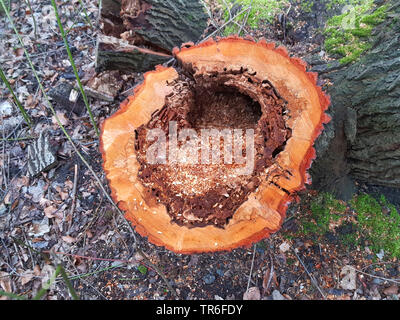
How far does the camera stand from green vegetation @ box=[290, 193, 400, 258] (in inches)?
72.4

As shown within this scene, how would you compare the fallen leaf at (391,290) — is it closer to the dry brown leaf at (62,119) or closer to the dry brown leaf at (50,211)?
the dry brown leaf at (50,211)

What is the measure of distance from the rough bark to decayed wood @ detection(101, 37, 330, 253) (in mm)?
329

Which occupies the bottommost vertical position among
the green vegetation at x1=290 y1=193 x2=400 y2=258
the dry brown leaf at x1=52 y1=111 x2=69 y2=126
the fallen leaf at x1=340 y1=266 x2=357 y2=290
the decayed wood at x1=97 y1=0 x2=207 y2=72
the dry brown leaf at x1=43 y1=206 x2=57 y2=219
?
the fallen leaf at x1=340 y1=266 x2=357 y2=290

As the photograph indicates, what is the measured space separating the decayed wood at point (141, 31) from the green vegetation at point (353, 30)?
1.05 metres

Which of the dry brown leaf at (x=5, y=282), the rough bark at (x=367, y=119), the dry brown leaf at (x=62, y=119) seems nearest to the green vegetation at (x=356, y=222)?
the rough bark at (x=367, y=119)

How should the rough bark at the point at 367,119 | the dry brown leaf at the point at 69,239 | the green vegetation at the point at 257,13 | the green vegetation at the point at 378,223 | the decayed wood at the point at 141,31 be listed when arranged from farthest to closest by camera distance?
the green vegetation at the point at 257,13 → the decayed wood at the point at 141,31 → the dry brown leaf at the point at 69,239 → the green vegetation at the point at 378,223 → the rough bark at the point at 367,119

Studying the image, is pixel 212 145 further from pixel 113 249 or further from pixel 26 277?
pixel 26 277

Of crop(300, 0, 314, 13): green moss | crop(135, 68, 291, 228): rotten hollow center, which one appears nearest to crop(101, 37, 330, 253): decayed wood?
crop(135, 68, 291, 228): rotten hollow center

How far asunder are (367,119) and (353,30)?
1.96 feet

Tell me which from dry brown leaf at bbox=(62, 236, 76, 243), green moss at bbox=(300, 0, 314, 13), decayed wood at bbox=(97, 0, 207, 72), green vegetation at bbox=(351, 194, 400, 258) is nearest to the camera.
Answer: green vegetation at bbox=(351, 194, 400, 258)

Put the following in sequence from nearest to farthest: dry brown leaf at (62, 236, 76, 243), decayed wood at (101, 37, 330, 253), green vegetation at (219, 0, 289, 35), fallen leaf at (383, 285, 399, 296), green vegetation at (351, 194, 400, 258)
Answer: decayed wood at (101, 37, 330, 253), fallen leaf at (383, 285, 399, 296), green vegetation at (351, 194, 400, 258), dry brown leaf at (62, 236, 76, 243), green vegetation at (219, 0, 289, 35)

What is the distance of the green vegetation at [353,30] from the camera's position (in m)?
1.78

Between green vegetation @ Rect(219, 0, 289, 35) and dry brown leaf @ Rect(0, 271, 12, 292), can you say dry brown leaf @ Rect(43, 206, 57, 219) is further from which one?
green vegetation @ Rect(219, 0, 289, 35)
